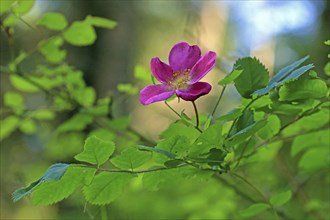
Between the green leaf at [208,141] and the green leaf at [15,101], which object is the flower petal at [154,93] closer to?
the green leaf at [208,141]

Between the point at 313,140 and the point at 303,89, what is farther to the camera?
the point at 313,140

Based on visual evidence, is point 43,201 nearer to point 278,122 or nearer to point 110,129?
point 278,122

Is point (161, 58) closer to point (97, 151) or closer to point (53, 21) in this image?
point (53, 21)

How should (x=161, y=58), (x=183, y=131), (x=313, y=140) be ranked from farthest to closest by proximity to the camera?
(x=161, y=58), (x=313, y=140), (x=183, y=131)

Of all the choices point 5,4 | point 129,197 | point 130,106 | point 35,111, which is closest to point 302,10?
point 130,106

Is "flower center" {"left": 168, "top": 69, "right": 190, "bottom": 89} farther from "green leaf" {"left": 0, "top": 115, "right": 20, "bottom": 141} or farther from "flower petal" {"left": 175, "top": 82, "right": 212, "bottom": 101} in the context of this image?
"green leaf" {"left": 0, "top": 115, "right": 20, "bottom": 141}

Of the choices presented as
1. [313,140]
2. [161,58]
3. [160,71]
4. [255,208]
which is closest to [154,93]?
[160,71]

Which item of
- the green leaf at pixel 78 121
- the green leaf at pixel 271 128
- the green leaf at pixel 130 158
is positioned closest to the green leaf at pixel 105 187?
the green leaf at pixel 130 158
